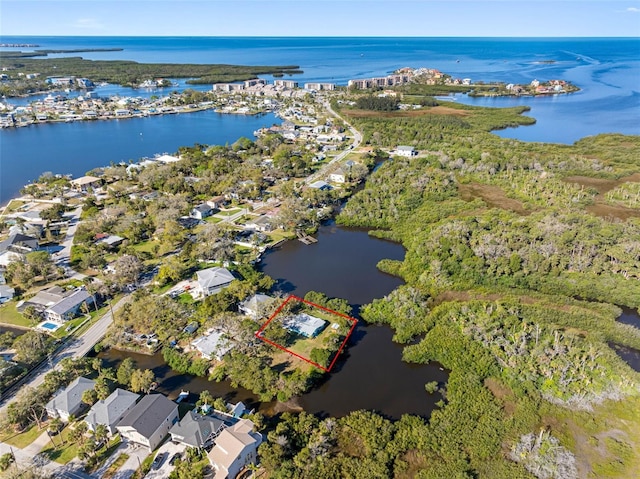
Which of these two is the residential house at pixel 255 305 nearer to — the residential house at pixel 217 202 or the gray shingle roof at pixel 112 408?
the gray shingle roof at pixel 112 408

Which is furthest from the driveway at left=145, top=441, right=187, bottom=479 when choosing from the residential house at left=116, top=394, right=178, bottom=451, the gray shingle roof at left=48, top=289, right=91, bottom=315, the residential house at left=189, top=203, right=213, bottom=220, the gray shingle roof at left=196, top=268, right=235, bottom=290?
the residential house at left=189, top=203, right=213, bottom=220

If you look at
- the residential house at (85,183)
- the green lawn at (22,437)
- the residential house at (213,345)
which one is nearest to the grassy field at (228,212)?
the residential house at (85,183)

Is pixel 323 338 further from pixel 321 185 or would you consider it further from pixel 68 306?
pixel 321 185

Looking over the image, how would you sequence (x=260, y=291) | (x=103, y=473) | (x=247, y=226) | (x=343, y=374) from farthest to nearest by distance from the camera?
(x=247, y=226) < (x=260, y=291) < (x=343, y=374) < (x=103, y=473)

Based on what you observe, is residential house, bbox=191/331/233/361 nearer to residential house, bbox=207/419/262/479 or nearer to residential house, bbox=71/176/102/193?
residential house, bbox=207/419/262/479

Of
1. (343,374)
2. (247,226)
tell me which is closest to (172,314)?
(343,374)

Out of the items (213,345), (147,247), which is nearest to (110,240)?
(147,247)

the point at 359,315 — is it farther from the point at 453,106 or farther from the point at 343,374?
the point at 453,106
